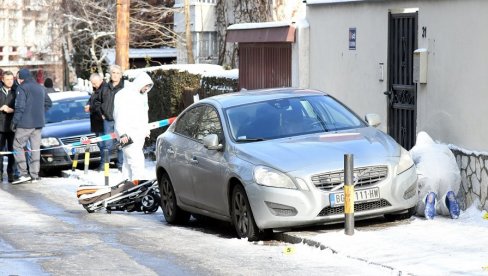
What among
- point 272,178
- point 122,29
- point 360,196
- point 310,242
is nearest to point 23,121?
point 122,29

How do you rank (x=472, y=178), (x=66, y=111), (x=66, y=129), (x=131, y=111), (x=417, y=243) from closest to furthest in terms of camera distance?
(x=417, y=243)
(x=472, y=178)
(x=131, y=111)
(x=66, y=129)
(x=66, y=111)

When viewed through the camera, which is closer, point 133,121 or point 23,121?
point 133,121

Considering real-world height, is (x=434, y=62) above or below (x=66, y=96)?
above

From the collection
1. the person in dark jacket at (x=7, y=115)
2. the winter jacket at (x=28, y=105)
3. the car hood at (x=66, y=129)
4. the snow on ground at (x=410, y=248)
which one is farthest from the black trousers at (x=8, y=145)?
the snow on ground at (x=410, y=248)

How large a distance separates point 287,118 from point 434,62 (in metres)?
2.68

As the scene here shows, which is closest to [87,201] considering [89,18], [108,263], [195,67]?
[108,263]

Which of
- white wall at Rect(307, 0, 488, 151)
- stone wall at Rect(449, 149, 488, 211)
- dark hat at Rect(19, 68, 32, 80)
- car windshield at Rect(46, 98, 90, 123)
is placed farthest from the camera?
car windshield at Rect(46, 98, 90, 123)

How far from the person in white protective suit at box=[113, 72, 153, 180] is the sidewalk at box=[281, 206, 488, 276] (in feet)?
16.5

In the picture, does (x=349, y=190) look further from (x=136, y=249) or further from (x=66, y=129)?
(x=66, y=129)

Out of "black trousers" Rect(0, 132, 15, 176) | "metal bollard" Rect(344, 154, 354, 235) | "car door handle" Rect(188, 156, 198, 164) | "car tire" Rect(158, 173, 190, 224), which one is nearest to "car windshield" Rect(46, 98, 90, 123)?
"black trousers" Rect(0, 132, 15, 176)

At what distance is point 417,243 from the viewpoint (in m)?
11.4

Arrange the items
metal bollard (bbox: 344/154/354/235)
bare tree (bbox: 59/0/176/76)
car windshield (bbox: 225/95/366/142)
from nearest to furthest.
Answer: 1. metal bollard (bbox: 344/154/354/235)
2. car windshield (bbox: 225/95/366/142)
3. bare tree (bbox: 59/0/176/76)

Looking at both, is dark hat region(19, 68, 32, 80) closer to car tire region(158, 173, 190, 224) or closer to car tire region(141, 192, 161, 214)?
car tire region(141, 192, 161, 214)

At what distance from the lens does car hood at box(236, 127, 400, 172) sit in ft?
40.5
